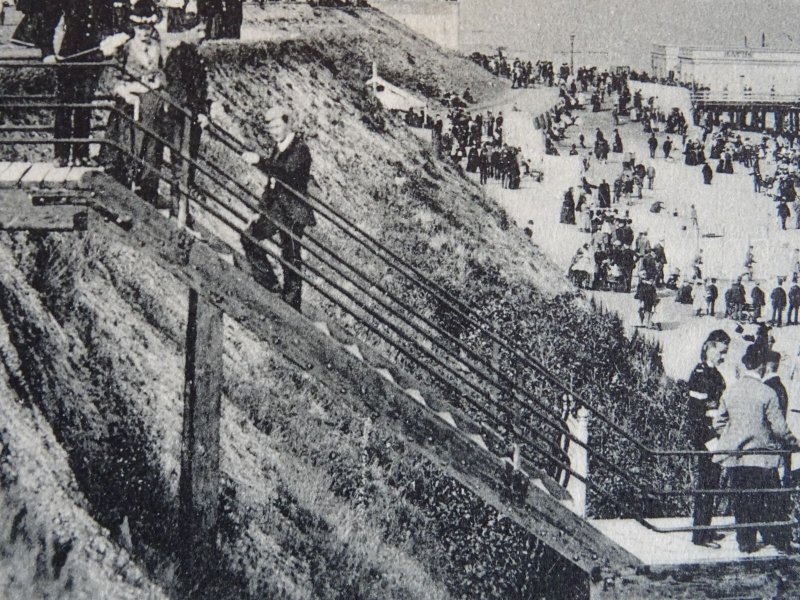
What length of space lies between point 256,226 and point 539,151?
22.6m

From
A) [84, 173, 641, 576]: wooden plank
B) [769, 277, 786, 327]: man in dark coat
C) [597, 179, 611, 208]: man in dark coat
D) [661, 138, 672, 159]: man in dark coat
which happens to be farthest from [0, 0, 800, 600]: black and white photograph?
[661, 138, 672, 159]: man in dark coat

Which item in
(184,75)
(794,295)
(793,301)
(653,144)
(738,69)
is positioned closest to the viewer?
(184,75)

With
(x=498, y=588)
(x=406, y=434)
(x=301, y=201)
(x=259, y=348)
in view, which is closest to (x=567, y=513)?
(x=406, y=434)

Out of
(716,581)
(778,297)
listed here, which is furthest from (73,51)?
(778,297)

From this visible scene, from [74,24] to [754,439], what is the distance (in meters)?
5.83

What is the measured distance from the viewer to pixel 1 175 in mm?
5777

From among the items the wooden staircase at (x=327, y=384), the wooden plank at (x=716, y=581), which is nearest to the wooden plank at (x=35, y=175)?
the wooden staircase at (x=327, y=384)

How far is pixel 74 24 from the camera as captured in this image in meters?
6.48

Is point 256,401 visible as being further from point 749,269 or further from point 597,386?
point 749,269

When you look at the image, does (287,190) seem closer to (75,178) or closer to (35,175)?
(75,178)

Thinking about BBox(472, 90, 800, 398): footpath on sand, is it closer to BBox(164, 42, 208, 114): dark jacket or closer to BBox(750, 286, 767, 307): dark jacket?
BBox(750, 286, 767, 307): dark jacket

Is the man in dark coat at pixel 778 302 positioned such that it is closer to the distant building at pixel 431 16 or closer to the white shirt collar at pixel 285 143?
the white shirt collar at pixel 285 143

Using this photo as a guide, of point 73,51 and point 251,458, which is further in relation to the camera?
point 251,458

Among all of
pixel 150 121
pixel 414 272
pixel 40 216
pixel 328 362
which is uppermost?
pixel 150 121
